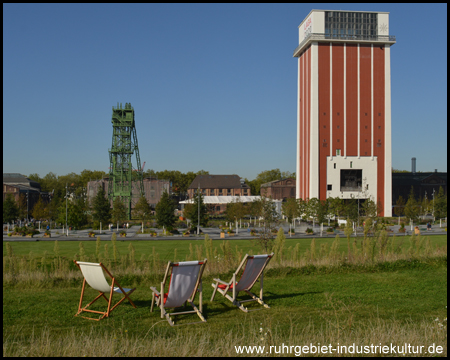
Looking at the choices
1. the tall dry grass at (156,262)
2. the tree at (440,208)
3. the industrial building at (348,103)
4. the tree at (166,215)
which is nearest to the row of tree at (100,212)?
the tree at (166,215)

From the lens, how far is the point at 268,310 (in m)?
6.75

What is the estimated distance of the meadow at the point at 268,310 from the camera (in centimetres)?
446

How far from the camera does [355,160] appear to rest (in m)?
54.8

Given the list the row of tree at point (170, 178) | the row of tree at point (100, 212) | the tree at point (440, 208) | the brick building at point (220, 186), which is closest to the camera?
the row of tree at point (100, 212)

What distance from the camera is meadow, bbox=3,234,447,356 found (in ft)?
14.6

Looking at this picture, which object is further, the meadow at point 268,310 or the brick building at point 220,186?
the brick building at point 220,186

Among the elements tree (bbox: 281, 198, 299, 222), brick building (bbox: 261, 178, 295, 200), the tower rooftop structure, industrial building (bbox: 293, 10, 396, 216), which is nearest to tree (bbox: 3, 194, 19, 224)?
tree (bbox: 281, 198, 299, 222)

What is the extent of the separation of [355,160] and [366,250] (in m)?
45.7

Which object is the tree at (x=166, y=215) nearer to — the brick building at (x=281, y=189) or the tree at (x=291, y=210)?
the tree at (x=291, y=210)

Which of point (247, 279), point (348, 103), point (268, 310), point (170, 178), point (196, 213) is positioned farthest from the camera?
point (170, 178)

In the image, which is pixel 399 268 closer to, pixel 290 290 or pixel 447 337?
pixel 290 290

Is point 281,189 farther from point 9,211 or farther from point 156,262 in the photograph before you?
point 156,262

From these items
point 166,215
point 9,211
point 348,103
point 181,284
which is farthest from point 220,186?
point 181,284

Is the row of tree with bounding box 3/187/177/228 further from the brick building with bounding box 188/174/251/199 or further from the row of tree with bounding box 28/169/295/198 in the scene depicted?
the row of tree with bounding box 28/169/295/198
